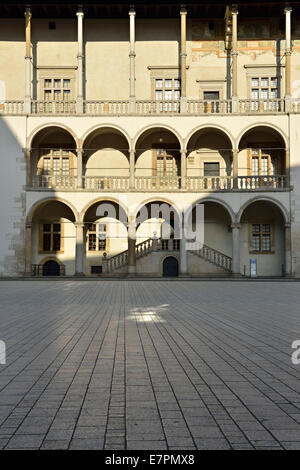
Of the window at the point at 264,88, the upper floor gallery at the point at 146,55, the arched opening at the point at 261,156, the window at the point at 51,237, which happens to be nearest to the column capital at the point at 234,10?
the upper floor gallery at the point at 146,55

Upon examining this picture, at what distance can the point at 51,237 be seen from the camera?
28.8 metres

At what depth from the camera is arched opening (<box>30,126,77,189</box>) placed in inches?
1123

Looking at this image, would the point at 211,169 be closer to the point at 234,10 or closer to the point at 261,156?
the point at 261,156

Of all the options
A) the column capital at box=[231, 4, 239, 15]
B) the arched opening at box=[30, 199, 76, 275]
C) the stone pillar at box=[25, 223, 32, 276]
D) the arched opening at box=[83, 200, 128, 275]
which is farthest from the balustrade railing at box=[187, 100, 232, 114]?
the stone pillar at box=[25, 223, 32, 276]

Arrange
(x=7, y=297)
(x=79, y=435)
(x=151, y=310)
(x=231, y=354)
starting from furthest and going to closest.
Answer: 1. (x=7, y=297)
2. (x=151, y=310)
3. (x=231, y=354)
4. (x=79, y=435)

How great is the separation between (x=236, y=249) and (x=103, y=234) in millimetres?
8490

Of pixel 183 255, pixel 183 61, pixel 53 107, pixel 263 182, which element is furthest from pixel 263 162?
pixel 53 107

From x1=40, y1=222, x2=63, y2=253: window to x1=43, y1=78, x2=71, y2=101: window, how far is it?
324 inches

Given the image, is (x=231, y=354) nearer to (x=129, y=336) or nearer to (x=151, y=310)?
(x=129, y=336)

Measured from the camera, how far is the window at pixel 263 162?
94.0 feet

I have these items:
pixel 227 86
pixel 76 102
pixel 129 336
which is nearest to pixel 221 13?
pixel 227 86

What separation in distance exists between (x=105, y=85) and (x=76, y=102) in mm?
3178

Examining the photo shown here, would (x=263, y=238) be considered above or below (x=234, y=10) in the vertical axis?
below

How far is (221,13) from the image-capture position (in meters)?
28.4
